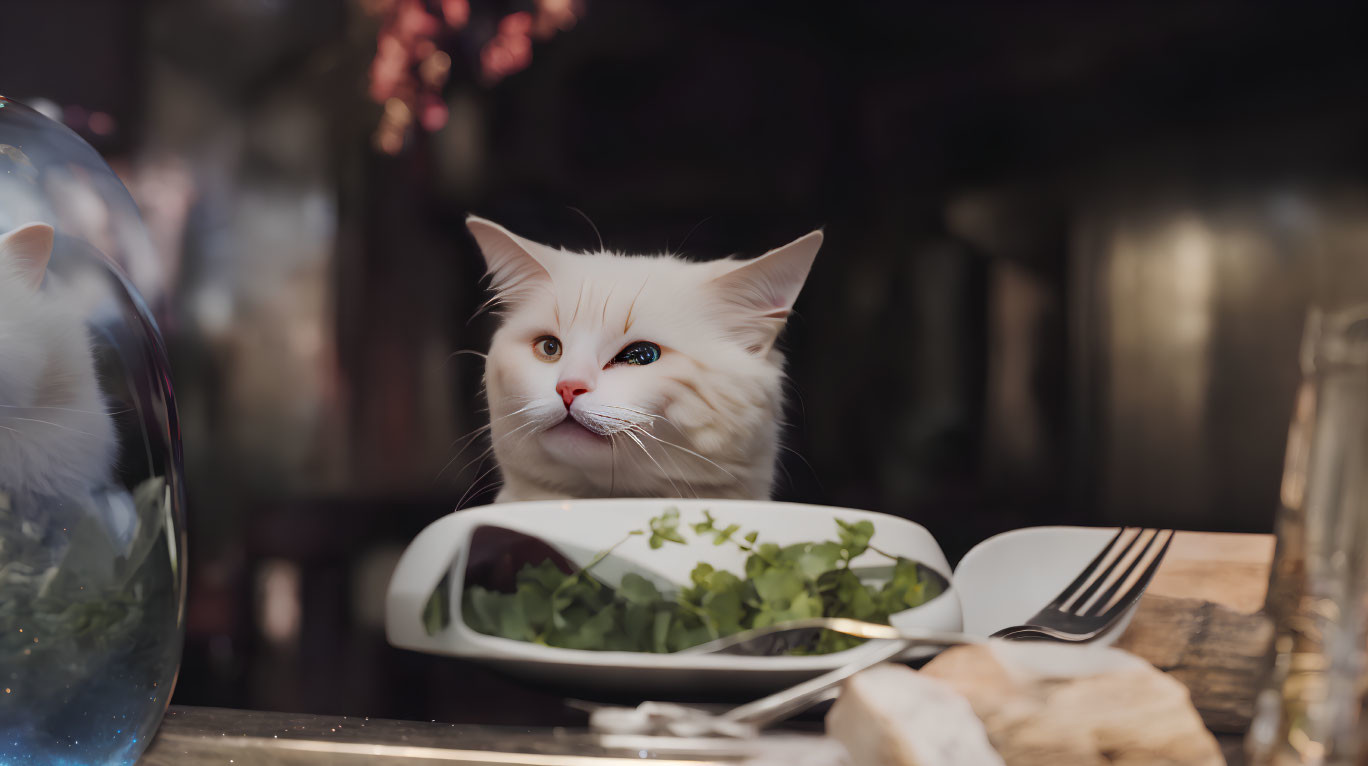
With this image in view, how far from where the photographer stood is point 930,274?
0.66 m

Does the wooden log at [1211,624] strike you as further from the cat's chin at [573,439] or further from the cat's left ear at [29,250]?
the cat's left ear at [29,250]

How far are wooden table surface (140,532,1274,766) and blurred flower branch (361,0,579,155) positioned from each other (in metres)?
0.50

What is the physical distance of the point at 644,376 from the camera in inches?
25.7

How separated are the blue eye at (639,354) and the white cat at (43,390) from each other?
34cm

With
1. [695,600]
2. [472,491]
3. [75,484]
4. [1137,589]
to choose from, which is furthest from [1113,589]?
[75,484]

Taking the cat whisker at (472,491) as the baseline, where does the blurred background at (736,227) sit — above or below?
above

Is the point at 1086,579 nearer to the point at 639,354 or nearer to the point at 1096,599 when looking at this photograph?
the point at 1096,599

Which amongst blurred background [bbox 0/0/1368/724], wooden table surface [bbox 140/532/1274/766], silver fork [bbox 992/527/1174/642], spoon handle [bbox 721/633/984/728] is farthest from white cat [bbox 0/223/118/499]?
silver fork [bbox 992/527/1174/642]

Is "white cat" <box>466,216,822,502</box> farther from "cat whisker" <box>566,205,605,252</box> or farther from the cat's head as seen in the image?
the cat's head

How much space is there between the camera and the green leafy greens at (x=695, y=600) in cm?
49

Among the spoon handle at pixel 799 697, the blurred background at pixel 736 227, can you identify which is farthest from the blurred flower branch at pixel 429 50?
the spoon handle at pixel 799 697

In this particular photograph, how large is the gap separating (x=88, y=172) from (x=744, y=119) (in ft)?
1.56

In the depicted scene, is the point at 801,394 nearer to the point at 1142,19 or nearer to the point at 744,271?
the point at 744,271

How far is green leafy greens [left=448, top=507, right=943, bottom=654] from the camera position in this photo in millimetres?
493
